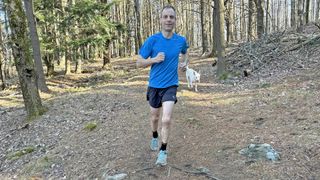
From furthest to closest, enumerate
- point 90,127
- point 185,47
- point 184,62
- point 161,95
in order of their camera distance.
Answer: point 90,127 → point 184,62 → point 185,47 → point 161,95

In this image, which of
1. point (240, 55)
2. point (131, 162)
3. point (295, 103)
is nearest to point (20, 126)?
point (131, 162)

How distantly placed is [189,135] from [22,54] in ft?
20.4

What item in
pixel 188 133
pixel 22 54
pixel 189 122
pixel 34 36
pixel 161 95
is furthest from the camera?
pixel 34 36

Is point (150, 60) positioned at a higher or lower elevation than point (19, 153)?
higher

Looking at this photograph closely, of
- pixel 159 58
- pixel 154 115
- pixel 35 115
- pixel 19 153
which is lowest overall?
pixel 19 153

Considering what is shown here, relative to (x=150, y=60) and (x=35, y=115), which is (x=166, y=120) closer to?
(x=150, y=60)

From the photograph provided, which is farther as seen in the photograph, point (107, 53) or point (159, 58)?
point (107, 53)

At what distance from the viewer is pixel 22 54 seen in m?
11.0

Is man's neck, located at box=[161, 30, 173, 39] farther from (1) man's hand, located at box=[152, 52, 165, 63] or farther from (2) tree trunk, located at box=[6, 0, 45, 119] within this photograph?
(2) tree trunk, located at box=[6, 0, 45, 119]

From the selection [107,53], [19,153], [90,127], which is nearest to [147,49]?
[90,127]

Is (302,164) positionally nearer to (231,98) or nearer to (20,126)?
(231,98)

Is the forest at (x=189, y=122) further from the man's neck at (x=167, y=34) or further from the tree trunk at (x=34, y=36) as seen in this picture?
the man's neck at (x=167, y=34)

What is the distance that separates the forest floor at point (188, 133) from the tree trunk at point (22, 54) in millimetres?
696

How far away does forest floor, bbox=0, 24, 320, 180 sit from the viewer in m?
5.80
